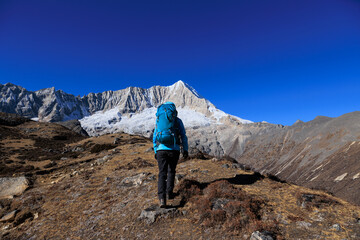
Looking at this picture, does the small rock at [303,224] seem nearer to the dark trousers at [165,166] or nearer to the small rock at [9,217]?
the dark trousers at [165,166]

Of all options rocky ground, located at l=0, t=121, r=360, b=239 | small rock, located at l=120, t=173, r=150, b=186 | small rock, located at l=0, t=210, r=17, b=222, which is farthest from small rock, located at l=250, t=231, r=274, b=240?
small rock, located at l=0, t=210, r=17, b=222

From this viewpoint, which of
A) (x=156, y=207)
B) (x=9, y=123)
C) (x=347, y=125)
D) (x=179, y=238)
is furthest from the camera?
(x=347, y=125)

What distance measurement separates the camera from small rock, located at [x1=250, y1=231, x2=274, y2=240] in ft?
14.9

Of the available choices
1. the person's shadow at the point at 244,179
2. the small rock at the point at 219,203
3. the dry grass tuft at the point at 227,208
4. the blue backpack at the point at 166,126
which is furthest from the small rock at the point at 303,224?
the blue backpack at the point at 166,126

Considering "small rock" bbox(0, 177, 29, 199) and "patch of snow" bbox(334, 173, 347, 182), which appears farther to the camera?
"patch of snow" bbox(334, 173, 347, 182)

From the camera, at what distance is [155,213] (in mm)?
6199

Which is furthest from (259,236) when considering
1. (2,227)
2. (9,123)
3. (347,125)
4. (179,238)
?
(347,125)

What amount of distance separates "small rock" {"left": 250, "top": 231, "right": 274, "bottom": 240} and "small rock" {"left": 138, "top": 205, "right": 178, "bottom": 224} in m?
2.62

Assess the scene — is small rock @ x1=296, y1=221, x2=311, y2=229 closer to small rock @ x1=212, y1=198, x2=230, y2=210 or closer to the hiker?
small rock @ x1=212, y1=198, x2=230, y2=210

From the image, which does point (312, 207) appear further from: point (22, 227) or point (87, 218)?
point (22, 227)

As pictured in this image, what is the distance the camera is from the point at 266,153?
112375mm

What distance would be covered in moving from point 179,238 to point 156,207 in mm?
1723

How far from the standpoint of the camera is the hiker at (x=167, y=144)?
6789 mm

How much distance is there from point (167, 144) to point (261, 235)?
3958mm
